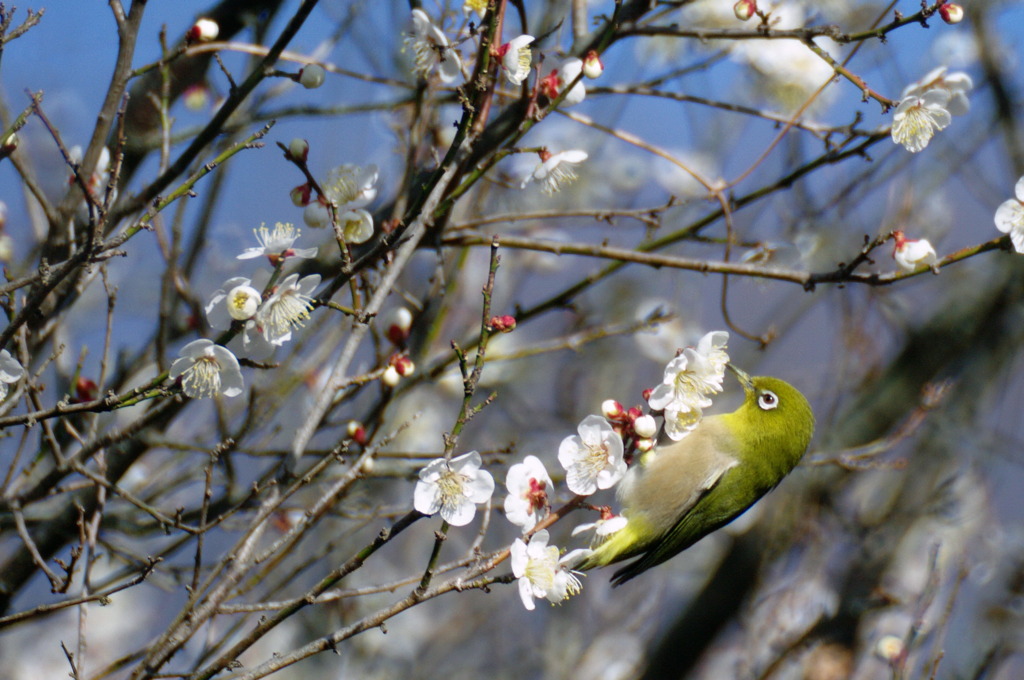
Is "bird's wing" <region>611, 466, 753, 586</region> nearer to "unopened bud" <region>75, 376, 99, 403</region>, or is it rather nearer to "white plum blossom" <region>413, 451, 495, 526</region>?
"white plum blossom" <region>413, 451, 495, 526</region>

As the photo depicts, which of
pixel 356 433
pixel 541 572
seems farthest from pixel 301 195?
pixel 541 572

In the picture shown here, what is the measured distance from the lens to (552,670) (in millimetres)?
5266

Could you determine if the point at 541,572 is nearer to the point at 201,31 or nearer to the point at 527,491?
the point at 527,491

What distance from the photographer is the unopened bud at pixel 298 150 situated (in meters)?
1.91

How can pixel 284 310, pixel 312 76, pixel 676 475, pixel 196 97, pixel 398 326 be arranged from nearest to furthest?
pixel 284 310, pixel 312 76, pixel 398 326, pixel 676 475, pixel 196 97

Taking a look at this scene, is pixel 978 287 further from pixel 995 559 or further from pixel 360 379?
pixel 360 379

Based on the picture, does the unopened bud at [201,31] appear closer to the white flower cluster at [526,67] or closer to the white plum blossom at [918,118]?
the white flower cluster at [526,67]

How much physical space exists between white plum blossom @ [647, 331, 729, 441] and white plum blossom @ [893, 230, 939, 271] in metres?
0.51

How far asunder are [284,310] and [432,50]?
2.70 ft

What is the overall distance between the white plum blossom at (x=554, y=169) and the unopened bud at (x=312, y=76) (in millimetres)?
605

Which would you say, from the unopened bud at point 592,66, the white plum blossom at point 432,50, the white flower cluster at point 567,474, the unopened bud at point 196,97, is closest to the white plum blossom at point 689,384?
the white flower cluster at point 567,474

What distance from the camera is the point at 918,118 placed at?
6.92ft

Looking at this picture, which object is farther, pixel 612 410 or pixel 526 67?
pixel 526 67

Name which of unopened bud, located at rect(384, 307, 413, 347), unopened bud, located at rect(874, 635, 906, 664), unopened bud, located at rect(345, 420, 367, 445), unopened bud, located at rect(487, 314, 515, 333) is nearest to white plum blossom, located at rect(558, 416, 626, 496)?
unopened bud, located at rect(487, 314, 515, 333)
